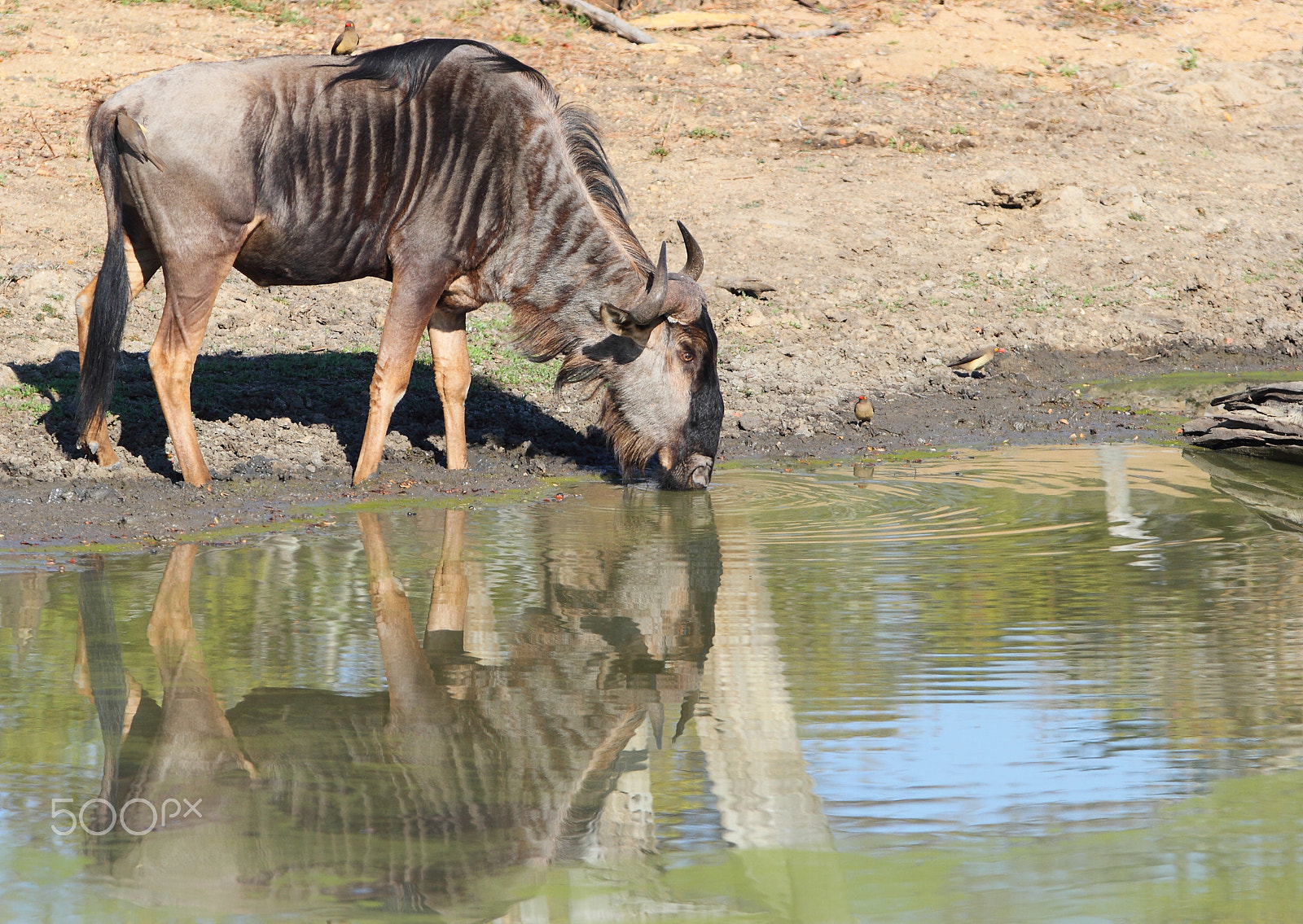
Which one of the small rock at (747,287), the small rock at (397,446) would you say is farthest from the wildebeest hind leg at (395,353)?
the small rock at (747,287)

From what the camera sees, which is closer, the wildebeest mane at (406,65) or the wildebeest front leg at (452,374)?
the wildebeest mane at (406,65)

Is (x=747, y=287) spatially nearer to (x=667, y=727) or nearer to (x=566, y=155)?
(x=566, y=155)

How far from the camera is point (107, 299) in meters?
7.13

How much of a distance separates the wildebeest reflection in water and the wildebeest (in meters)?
2.35

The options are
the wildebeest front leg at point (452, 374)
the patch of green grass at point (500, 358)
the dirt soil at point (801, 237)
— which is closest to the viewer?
the wildebeest front leg at point (452, 374)

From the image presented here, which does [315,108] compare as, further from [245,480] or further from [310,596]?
[310,596]

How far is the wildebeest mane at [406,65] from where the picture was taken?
24.0 ft

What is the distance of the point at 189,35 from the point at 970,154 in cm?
910

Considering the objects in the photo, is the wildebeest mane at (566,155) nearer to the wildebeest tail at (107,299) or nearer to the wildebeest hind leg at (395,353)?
the wildebeest hind leg at (395,353)

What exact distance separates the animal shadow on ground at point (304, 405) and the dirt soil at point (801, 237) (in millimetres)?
30

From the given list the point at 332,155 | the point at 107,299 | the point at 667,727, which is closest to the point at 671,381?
the point at 332,155

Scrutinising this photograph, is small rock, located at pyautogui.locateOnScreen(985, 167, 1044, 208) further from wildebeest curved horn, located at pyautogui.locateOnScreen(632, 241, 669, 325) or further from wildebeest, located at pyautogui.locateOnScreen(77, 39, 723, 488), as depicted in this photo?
wildebeest curved horn, located at pyautogui.locateOnScreen(632, 241, 669, 325)

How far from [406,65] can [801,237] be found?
5367mm

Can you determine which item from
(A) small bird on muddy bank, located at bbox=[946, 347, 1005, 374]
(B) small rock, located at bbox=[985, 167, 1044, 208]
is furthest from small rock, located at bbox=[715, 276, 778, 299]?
(B) small rock, located at bbox=[985, 167, 1044, 208]
